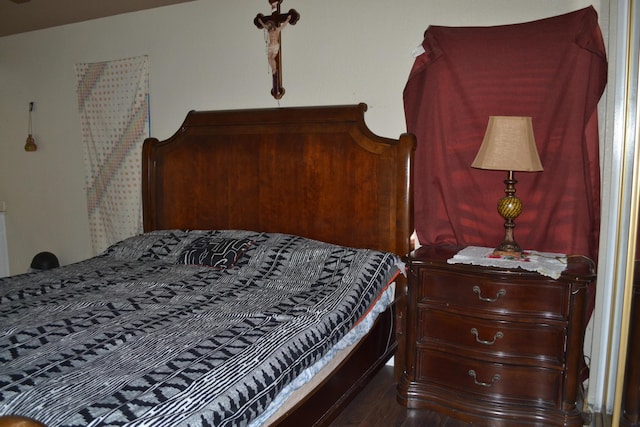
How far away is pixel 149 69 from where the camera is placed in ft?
11.1

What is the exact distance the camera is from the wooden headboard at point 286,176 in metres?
2.61

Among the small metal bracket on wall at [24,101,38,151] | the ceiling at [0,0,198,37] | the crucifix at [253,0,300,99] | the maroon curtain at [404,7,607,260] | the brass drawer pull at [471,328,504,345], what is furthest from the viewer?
the small metal bracket on wall at [24,101,38,151]

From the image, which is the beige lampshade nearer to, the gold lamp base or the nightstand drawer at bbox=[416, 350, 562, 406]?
the gold lamp base

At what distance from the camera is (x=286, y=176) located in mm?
2850

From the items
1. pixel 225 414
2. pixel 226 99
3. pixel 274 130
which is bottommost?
pixel 225 414

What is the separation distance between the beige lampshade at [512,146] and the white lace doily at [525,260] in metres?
0.40

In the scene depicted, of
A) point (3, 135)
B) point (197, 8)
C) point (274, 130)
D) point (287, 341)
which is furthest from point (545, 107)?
point (3, 135)

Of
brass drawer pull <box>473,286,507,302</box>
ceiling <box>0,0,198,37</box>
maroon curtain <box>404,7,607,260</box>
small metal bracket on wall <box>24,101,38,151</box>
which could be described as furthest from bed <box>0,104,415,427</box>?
small metal bracket on wall <box>24,101,38,151</box>

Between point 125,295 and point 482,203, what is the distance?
1.76 metres

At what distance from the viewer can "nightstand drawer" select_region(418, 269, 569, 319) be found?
2.07m

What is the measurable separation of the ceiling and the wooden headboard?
873mm

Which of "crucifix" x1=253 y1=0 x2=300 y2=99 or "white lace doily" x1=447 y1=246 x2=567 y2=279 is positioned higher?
"crucifix" x1=253 y1=0 x2=300 y2=99

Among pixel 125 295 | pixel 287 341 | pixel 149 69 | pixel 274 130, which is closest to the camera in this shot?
pixel 287 341

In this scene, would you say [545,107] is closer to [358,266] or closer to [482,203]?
[482,203]
